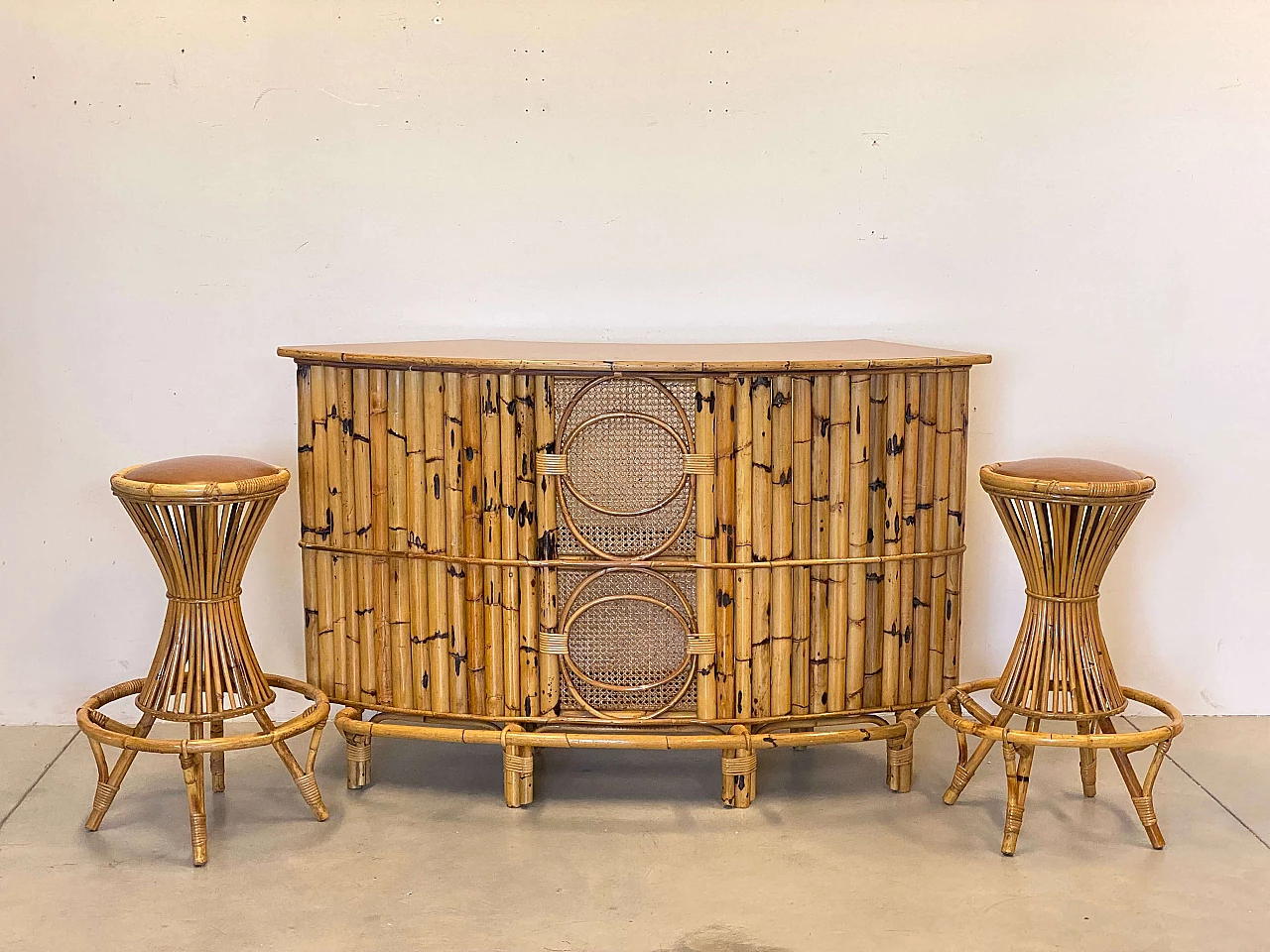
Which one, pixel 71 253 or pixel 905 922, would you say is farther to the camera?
pixel 71 253

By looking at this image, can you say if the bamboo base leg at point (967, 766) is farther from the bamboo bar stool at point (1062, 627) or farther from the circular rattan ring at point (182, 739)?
the circular rattan ring at point (182, 739)

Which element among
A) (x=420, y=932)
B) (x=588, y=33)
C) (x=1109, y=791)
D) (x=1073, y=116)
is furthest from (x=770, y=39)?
(x=420, y=932)

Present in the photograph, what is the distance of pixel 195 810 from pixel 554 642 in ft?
2.99

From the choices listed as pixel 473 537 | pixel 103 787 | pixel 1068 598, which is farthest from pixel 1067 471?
pixel 103 787

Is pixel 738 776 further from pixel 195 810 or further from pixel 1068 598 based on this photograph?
pixel 195 810

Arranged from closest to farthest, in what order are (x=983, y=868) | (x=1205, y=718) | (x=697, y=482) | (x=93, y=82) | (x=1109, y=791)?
(x=983, y=868), (x=697, y=482), (x=1109, y=791), (x=93, y=82), (x=1205, y=718)

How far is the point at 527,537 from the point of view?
3.07 metres

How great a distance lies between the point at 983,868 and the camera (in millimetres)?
2857

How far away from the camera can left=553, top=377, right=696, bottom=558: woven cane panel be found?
3.04 metres

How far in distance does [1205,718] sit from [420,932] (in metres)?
2.61

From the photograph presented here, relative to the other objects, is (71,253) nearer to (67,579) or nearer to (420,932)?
(67,579)

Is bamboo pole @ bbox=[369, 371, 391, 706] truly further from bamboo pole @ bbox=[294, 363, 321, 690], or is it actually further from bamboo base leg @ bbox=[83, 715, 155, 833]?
bamboo base leg @ bbox=[83, 715, 155, 833]

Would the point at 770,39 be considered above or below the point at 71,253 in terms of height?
above

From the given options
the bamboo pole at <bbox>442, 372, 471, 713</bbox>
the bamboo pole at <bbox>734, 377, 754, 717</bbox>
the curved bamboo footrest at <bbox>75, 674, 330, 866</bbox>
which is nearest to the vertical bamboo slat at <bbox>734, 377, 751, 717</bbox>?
the bamboo pole at <bbox>734, 377, 754, 717</bbox>
